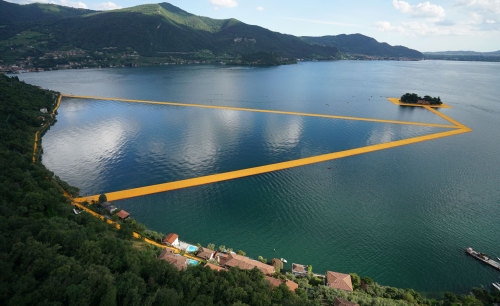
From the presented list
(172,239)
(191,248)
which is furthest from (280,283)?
(172,239)

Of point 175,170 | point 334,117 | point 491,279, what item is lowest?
point 491,279

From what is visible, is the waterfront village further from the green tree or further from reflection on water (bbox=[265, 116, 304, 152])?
reflection on water (bbox=[265, 116, 304, 152])

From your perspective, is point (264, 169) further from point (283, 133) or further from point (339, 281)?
point (339, 281)

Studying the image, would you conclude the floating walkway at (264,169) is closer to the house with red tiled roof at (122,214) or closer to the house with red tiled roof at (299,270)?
the house with red tiled roof at (122,214)

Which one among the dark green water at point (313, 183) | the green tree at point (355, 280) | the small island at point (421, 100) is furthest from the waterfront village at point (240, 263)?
the small island at point (421, 100)

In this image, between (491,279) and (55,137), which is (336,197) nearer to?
(491,279)

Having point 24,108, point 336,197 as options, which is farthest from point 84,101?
point 336,197

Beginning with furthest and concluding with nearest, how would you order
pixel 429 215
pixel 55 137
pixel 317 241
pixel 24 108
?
pixel 24 108 < pixel 55 137 < pixel 429 215 < pixel 317 241
